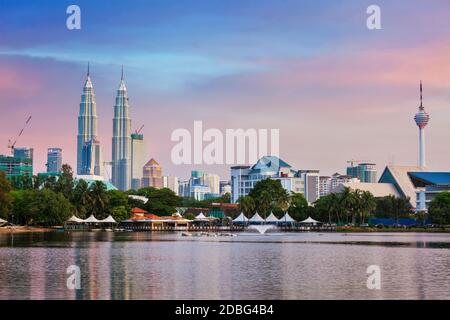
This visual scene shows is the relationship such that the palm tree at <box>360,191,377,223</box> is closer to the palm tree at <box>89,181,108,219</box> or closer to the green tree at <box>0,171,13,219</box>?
the palm tree at <box>89,181,108,219</box>

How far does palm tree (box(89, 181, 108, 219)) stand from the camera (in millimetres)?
146125

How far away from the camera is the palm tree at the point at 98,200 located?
479ft

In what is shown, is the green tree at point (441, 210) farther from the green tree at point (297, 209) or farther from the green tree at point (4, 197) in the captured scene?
the green tree at point (4, 197)

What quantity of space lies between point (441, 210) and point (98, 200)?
67.3 meters

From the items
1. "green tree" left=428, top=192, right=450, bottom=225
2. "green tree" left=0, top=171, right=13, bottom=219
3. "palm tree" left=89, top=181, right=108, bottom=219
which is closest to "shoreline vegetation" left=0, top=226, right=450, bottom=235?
"green tree" left=428, top=192, right=450, bottom=225

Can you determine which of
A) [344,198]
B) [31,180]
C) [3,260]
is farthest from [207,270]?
[31,180]

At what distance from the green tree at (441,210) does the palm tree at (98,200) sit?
65066 mm

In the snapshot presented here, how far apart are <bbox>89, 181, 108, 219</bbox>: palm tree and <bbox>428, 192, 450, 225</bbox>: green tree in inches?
2562

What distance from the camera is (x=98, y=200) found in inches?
5782

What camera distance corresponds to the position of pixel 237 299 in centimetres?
3338

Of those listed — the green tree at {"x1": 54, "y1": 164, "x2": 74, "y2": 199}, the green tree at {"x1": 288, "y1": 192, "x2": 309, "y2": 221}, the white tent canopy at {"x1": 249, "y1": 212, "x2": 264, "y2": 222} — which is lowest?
the white tent canopy at {"x1": 249, "y1": 212, "x2": 264, "y2": 222}

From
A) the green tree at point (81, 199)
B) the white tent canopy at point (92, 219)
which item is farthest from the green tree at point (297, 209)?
the white tent canopy at point (92, 219)
